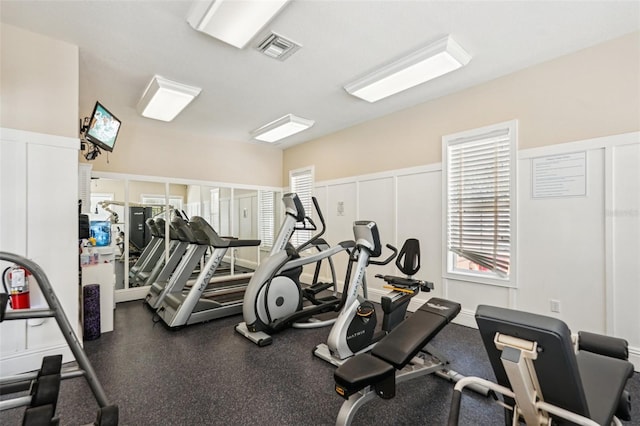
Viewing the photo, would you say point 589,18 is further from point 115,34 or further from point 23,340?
point 23,340

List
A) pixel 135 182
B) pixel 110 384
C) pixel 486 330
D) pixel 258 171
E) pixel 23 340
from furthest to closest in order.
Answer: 1. pixel 258 171
2. pixel 135 182
3. pixel 23 340
4. pixel 110 384
5. pixel 486 330

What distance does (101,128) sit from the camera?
3348 mm

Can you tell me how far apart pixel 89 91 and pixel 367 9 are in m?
3.54

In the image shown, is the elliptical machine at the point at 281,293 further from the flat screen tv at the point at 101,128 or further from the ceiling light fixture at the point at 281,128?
the flat screen tv at the point at 101,128

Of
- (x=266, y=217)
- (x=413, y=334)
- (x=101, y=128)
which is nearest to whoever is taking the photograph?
(x=413, y=334)

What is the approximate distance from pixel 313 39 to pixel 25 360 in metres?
3.78

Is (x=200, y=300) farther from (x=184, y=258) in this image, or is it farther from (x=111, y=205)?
(x=111, y=205)

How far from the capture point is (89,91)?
3678 millimetres

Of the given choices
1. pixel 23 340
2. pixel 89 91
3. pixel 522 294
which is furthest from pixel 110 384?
pixel 522 294

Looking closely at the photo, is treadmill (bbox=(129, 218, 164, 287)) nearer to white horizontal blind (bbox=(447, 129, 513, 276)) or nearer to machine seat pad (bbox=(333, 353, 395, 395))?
machine seat pad (bbox=(333, 353, 395, 395))

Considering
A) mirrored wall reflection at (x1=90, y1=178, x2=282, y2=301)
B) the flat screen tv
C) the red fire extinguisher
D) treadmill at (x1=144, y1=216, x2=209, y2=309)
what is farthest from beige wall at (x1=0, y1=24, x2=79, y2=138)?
treadmill at (x1=144, y1=216, x2=209, y2=309)

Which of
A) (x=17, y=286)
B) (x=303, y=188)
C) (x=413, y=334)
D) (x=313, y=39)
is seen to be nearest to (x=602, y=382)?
(x=413, y=334)

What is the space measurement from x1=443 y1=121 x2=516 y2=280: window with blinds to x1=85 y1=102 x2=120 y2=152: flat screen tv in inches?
162

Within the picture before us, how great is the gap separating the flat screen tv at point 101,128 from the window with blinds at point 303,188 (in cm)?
334
